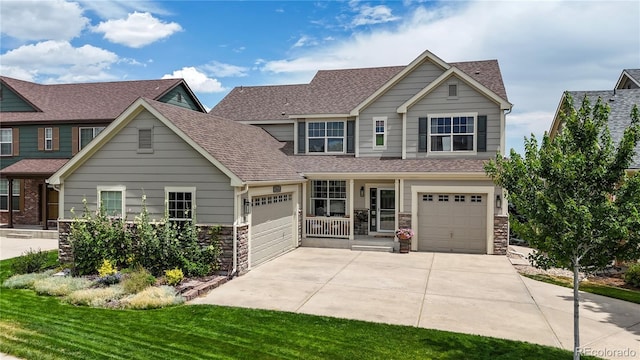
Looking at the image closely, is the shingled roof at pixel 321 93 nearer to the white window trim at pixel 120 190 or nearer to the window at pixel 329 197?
the window at pixel 329 197

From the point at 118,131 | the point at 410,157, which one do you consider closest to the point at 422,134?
the point at 410,157

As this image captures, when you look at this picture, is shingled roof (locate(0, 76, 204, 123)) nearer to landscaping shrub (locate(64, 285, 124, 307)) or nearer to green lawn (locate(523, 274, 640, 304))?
landscaping shrub (locate(64, 285, 124, 307))

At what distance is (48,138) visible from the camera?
74.2 feet

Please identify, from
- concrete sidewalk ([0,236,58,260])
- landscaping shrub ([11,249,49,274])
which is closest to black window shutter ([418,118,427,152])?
landscaping shrub ([11,249,49,274])

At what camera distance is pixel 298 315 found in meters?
8.48

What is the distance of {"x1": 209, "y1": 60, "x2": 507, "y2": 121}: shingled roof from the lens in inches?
756

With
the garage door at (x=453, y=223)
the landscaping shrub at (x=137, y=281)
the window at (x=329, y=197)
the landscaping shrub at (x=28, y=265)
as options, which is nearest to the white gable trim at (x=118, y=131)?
the landscaping shrub at (x=28, y=265)

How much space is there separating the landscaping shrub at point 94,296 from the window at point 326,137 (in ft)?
37.4

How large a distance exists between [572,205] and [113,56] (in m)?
22.4

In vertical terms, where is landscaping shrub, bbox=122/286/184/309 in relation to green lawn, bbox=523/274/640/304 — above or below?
above

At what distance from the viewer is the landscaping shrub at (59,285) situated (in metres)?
10.1

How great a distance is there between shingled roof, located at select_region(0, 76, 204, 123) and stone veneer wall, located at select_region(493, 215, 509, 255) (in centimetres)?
1948

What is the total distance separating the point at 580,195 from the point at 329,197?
13029 millimetres

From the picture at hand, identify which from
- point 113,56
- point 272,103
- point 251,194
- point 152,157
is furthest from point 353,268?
point 113,56
